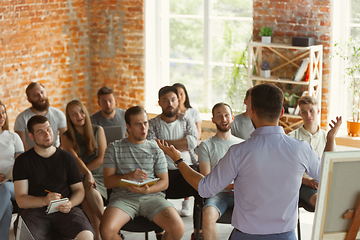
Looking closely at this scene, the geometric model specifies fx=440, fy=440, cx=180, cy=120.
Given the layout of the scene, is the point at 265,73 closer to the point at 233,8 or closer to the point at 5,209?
the point at 233,8

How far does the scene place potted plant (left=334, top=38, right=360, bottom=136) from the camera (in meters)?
5.13

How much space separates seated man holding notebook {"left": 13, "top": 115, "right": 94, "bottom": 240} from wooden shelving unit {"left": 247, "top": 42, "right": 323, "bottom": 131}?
2.90 metres

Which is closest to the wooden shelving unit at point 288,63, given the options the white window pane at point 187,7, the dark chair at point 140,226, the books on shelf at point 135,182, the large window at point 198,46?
the large window at point 198,46

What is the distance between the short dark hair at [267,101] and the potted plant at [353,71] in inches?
123

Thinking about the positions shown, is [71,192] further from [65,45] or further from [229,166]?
[65,45]

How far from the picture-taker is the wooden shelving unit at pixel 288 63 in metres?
5.19

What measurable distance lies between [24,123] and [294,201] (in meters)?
3.27

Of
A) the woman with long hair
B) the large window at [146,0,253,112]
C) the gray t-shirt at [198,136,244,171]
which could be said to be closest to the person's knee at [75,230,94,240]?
the woman with long hair

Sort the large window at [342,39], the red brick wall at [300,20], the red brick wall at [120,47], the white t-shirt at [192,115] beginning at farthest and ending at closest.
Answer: the red brick wall at [120,47] < the large window at [342,39] < the red brick wall at [300,20] < the white t-shirt at [192,115]

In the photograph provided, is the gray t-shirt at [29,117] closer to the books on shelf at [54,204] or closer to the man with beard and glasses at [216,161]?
the books on shelf at [54,204]

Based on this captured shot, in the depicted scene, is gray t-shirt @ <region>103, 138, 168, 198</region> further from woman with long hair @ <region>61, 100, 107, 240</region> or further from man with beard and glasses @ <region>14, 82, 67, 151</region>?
man with beard and glasses @ <region>14, 82, 67, 151</region>

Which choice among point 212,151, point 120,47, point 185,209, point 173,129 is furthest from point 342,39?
point 120,47

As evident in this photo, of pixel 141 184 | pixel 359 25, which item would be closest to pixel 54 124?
pixel 141 184

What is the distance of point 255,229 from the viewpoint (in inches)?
→ 89.0
